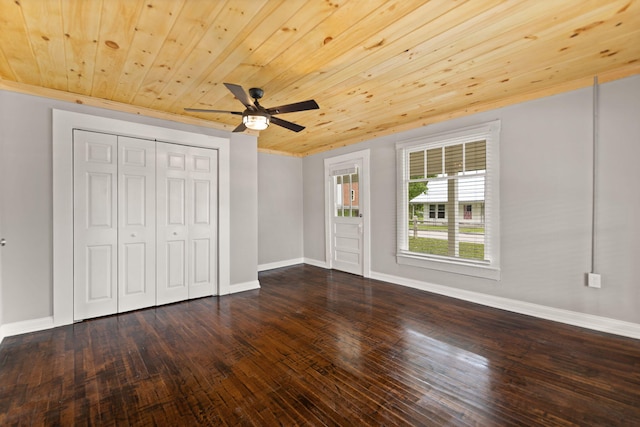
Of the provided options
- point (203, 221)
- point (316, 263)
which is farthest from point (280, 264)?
point (203, 221)

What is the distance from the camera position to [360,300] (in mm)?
3955

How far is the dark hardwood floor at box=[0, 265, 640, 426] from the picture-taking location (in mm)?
1768

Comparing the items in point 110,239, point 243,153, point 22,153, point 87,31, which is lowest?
point 110,239

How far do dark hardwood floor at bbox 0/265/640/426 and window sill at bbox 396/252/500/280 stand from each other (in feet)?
1.51

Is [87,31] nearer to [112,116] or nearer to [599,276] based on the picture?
[112,116]

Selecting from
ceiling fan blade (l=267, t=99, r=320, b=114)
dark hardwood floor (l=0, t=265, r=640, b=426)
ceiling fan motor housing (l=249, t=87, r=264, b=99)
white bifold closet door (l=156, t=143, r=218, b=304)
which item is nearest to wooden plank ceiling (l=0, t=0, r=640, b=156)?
ceiling fan motor housing (l=249, t=87, r=264, b=99)

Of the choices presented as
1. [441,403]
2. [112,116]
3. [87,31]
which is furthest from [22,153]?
[441,403]

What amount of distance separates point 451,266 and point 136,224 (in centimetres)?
429

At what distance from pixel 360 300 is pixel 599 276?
2597 millimetres

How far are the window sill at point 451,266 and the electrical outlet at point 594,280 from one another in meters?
0.84

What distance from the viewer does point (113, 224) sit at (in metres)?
3.46

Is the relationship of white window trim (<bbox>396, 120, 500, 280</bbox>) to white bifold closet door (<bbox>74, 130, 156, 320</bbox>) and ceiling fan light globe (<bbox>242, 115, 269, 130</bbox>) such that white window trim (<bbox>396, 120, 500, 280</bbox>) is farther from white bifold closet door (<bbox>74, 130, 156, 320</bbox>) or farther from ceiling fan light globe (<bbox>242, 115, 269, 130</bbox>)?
white bifold closet door (<bbox>74, 130, 156, 320</bbox>)

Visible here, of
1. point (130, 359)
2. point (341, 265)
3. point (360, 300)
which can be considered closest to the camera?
point (130, 359)

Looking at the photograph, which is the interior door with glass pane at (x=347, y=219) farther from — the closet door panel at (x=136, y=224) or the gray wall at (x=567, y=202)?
the closet door panel at (x=136, y=224)
